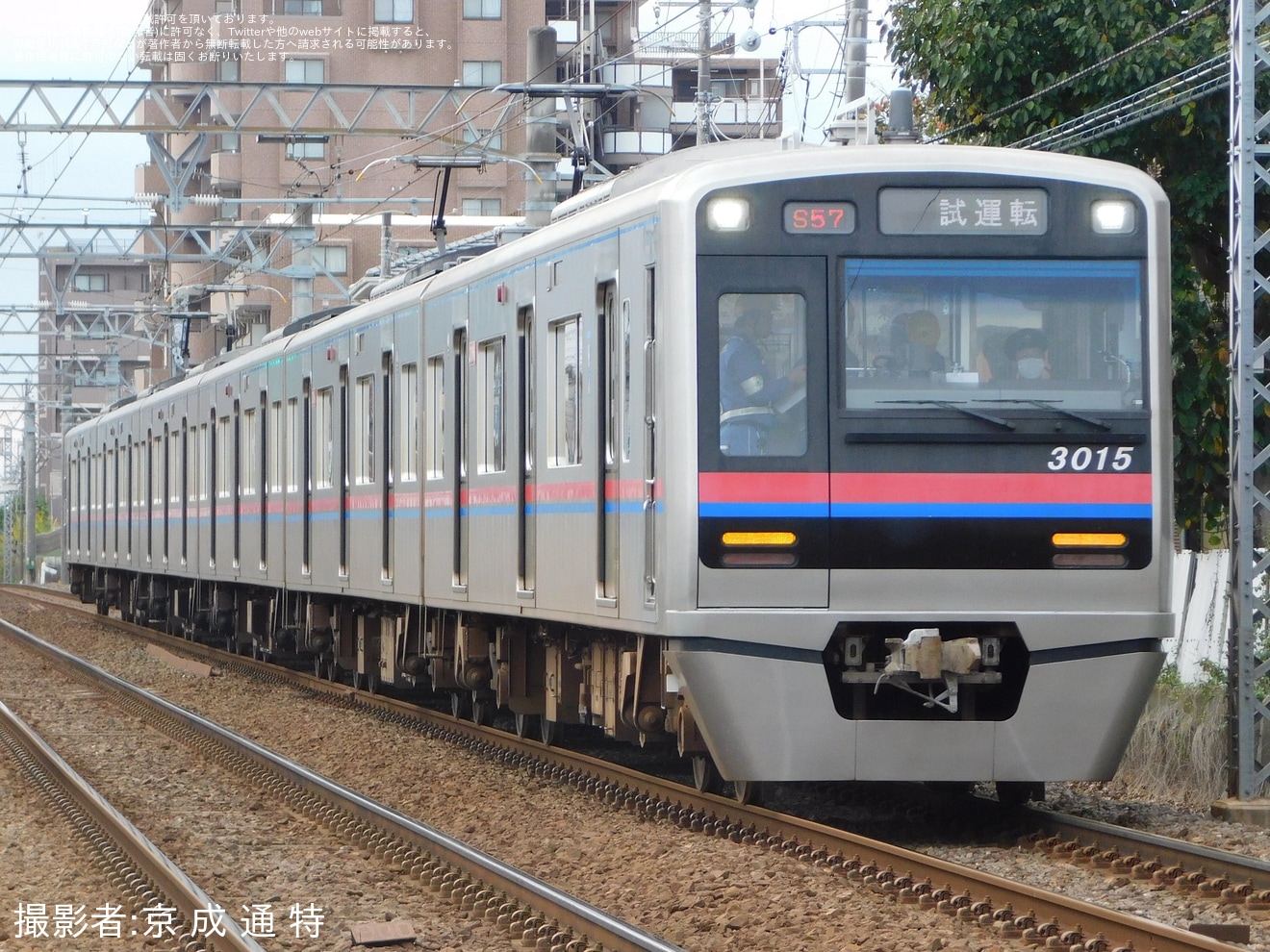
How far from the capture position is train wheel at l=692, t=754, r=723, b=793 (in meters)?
9.50

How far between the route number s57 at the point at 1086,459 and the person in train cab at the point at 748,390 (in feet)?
3.59

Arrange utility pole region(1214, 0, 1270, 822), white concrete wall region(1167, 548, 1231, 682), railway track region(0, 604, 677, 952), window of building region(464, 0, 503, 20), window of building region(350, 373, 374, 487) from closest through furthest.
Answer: railway track region(0, 604, 677, 952) < utility pole region(1214, 0, 1270, 822) < white concrete wall region(1167, 548, 1231, 682) < window of building region(350, 373, 374, 487) < window of building region(464, 0, 503, 20)

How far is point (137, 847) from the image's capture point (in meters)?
8.59

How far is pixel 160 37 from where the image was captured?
114 feet

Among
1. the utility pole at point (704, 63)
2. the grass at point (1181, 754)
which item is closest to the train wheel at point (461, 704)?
the grass at point (1181, 754)

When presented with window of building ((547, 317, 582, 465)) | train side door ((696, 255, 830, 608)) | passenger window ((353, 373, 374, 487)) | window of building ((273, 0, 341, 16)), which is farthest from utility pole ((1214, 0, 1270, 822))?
window of building ((273, 0, 341, 16))

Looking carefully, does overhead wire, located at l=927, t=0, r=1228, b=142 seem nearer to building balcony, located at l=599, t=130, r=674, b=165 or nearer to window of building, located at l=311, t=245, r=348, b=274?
window of building, located at l=311, t=245, r=348, b=274

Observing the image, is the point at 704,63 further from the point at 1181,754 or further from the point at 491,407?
the point at 1181,754

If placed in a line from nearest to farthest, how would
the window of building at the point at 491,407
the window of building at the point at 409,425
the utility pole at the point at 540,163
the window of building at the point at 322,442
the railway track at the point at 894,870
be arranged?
the railway track at the point at 894,870 → the window of building at the point at 491,407 → the window of building at the point at 409,425 → the window of building at the point at 322,442 → the utility pole at the point at 540,163

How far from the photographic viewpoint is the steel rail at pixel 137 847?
670cm

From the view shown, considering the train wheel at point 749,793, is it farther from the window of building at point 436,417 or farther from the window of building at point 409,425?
the window of building at point 409,425

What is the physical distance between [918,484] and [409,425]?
5.94 m

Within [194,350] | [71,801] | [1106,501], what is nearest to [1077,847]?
[1106,501]

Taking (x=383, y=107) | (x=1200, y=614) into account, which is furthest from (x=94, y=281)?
(x=1200, y=614)
